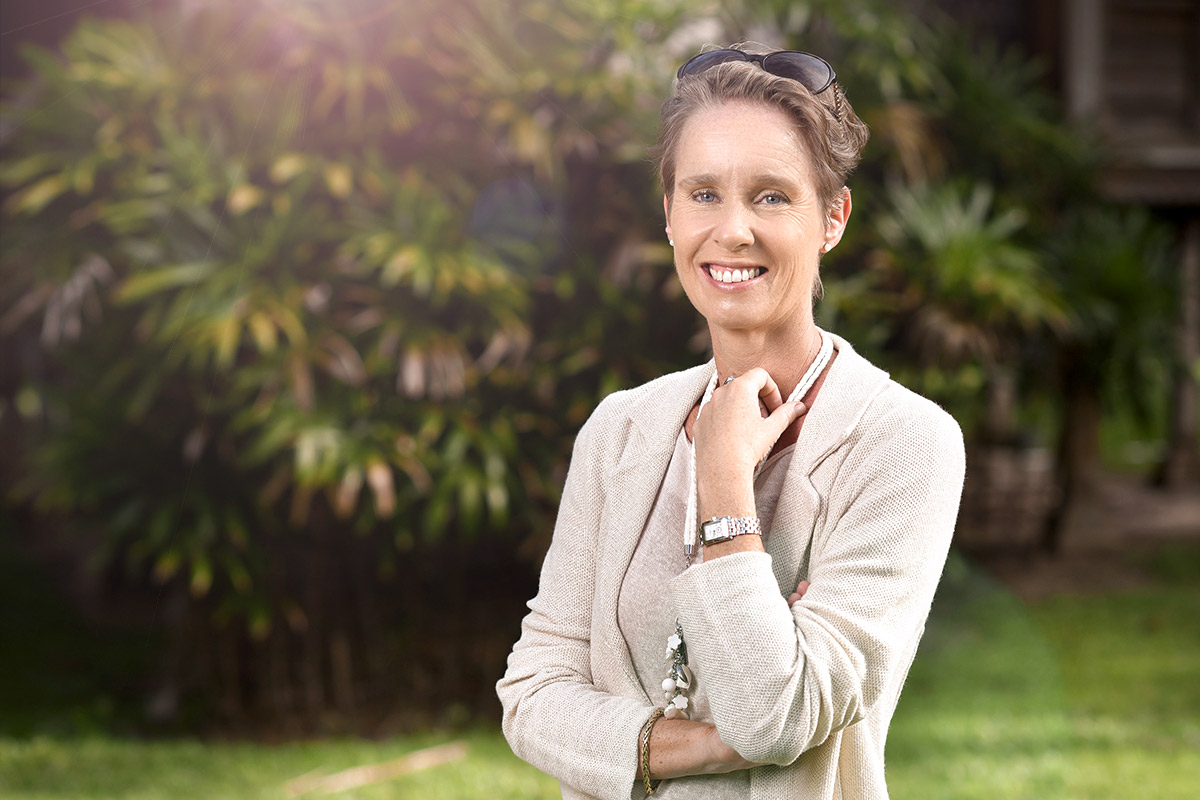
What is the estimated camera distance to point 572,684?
4.53ft

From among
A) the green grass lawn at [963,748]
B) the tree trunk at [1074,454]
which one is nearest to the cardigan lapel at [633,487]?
the green grass lawn at [963,748]

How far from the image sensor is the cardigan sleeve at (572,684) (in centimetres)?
130

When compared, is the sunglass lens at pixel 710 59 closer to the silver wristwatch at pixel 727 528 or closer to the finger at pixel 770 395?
the finger at pixel 770 395

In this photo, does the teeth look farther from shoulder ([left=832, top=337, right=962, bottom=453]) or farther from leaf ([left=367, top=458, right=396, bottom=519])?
leaf ([left=367, top=458, right=396, bottom=519])

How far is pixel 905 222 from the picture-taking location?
18.4 ft

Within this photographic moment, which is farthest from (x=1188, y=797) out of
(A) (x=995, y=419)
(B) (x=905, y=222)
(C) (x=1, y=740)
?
(C) (x=1, y=740)

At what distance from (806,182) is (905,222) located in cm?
461

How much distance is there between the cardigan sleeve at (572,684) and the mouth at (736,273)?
324mm

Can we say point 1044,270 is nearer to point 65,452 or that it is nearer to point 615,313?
point 615,313

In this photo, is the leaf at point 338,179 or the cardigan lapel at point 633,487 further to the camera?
the leaf at point 338,179

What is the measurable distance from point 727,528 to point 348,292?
13.0 feet

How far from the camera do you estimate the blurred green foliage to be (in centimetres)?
477

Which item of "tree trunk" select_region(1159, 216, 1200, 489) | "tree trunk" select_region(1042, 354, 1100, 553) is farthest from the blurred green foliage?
"tree trunk" select_region(1159, 216, 1200, 489)

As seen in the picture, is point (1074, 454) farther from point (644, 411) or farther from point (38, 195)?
point (644, 411)
